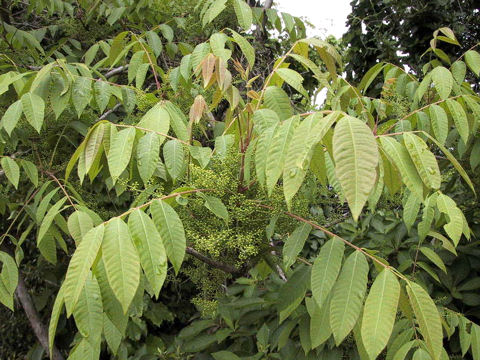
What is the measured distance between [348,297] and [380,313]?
7 centimetres

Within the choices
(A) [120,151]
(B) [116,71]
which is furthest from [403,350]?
(B) [116,71]

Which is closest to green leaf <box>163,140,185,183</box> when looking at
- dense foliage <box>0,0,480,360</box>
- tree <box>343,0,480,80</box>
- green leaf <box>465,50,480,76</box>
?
dense foliage <box>0,0,480,360</box>

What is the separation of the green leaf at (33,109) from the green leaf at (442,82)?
1330 mm

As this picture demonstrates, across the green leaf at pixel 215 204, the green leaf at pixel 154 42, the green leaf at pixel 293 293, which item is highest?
the green leaf at pixel 215 204

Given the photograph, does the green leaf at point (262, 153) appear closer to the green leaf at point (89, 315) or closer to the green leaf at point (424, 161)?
the green leaf at point (424, 161)

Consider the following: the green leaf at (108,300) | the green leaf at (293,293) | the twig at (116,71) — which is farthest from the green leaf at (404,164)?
the twig at (116,71)

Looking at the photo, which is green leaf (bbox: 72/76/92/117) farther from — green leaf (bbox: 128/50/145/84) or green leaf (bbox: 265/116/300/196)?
green leaf (bbox: 265/116/300/196)

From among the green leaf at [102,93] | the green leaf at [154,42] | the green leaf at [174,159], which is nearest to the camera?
the green leaf at [174,159]

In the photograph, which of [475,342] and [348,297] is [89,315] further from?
[475,342]

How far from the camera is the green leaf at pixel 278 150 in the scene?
0.96 meters

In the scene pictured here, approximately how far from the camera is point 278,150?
101 centimetres

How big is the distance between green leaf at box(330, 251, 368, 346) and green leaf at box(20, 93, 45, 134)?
3.30 feet

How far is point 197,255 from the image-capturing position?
1356 millimetres

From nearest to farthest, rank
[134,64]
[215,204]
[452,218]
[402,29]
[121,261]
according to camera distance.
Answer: [121,261] < [215,204] < [452,218] < [134,64] < [402,29]
